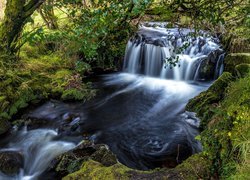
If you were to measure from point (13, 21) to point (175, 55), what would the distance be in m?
5.32

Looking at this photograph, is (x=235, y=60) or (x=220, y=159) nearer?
(x=220, y=159)

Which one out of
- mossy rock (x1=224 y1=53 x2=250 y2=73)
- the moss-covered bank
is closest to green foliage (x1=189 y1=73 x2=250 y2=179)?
the moss-covered bank

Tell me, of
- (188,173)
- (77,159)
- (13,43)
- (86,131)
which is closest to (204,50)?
(86,131)

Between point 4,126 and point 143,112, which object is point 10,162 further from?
point 143,112

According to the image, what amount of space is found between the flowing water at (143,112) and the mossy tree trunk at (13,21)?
207cm

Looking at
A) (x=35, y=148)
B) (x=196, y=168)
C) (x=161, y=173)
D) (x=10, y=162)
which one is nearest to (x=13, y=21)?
(x=35, y=148)

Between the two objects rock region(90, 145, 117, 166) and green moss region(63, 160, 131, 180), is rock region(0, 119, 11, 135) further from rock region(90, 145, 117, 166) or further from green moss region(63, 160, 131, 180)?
green moss region(63, 160, 131, 180)

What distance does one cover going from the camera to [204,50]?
425 inches

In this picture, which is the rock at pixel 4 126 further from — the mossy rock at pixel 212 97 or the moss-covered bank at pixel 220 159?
the mossy rock at pixel 212 97

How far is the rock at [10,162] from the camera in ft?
17.8

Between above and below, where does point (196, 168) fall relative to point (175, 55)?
below

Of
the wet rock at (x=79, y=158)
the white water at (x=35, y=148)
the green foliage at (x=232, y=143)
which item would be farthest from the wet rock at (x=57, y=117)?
the green foliage at (x=232, y=143)

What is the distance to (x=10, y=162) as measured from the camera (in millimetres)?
5594

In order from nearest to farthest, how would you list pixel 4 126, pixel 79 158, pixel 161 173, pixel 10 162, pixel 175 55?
pixel 161 173 < pixel 79 158 < pixel 10 162 < pixel 4 126 < pixel 175 55
